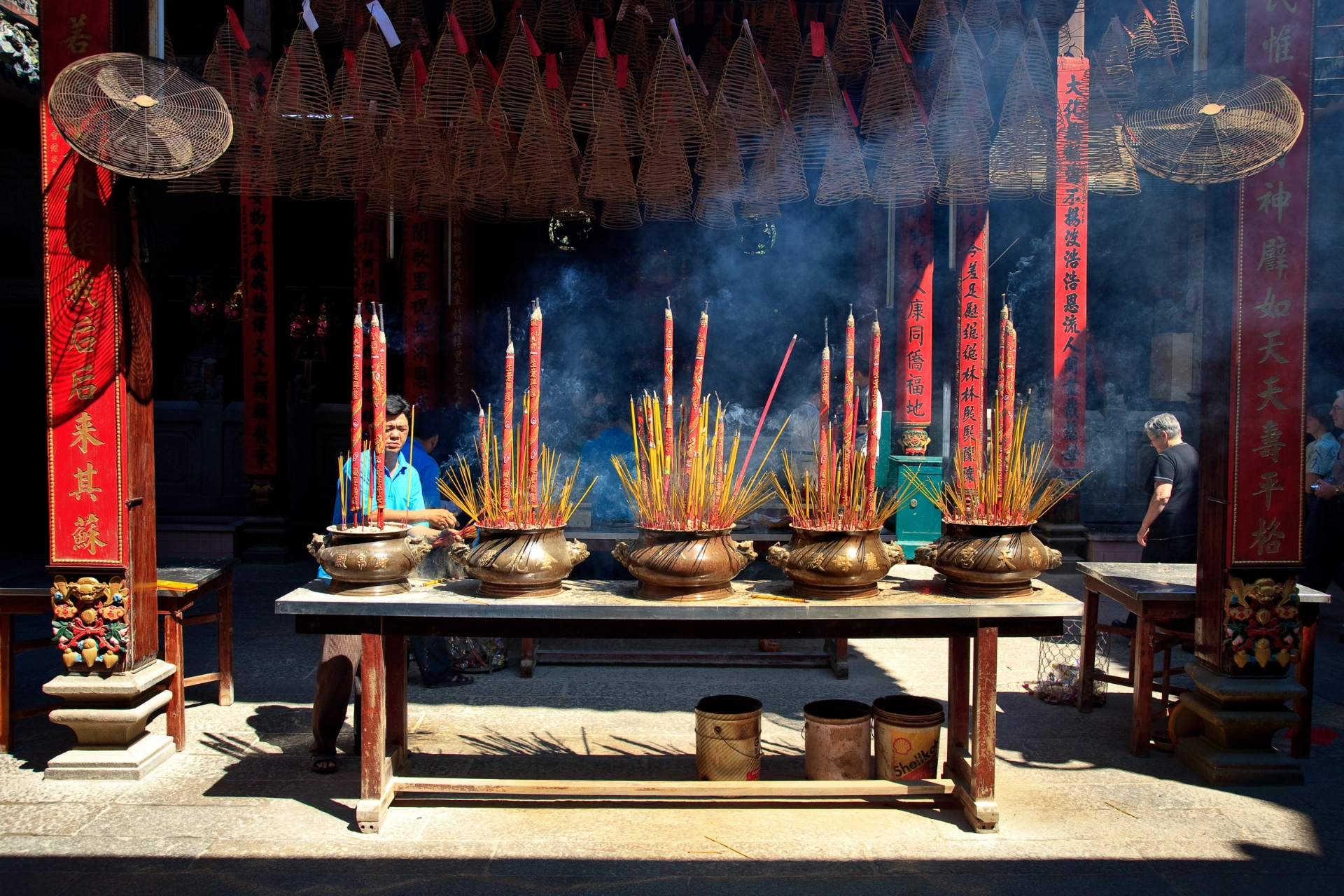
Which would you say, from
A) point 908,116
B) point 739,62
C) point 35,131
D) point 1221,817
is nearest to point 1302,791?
point 1221,817

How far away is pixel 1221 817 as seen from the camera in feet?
11.1

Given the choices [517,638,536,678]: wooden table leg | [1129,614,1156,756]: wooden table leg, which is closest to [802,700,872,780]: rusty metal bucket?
[1129,614,1156,756]: wooden table leg

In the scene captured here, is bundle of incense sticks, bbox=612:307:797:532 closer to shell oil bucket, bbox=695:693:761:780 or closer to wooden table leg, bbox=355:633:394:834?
shell oil bucket, bbox=695:693:761:780

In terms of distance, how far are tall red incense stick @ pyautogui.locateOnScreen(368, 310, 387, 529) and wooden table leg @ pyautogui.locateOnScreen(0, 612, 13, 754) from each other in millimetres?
2041

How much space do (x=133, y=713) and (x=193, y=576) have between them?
767 mm

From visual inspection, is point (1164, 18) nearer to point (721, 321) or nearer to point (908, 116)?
point (908, 116)

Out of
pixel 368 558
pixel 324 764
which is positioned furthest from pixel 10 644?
pixel 368 558

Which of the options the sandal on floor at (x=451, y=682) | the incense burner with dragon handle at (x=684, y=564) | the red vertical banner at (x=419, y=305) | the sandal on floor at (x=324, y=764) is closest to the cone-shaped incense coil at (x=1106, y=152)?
the incense burner with dragon handle at (x=684, y=564)

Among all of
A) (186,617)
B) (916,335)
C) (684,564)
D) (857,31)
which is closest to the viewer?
(684,564)

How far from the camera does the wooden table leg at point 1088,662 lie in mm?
4547

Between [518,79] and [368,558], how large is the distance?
10.9 feet

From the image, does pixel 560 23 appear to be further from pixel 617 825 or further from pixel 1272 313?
pixel 617 825

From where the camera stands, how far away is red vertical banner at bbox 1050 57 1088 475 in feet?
25.1

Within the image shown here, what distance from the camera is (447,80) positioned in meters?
5.27
